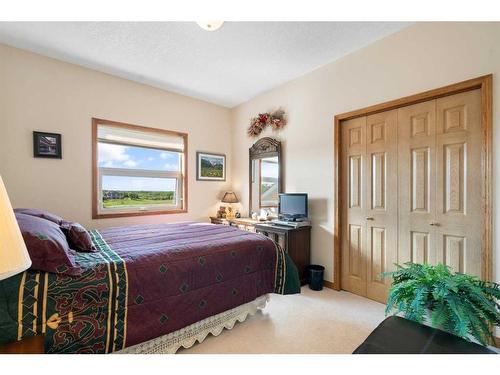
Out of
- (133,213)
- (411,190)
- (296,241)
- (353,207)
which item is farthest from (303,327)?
(133,213)

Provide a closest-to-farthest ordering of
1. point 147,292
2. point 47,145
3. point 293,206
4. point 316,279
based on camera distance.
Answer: point 147,292
point 47,145
point 316,279
point 293,206

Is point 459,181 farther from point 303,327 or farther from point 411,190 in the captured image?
point 303,327

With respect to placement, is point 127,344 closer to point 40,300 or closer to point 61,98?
point 40,300

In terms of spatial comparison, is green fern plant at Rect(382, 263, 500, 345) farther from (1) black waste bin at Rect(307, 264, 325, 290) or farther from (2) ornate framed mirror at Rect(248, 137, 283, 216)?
(2) ornate framed mirror at Rect(248, 137, 283, 216)

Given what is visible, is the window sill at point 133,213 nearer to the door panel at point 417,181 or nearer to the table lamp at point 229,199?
the table lamp at point 229,199

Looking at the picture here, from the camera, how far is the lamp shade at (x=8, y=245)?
0.65m

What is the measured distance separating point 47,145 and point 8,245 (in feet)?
9.29

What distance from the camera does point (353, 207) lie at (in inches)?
114

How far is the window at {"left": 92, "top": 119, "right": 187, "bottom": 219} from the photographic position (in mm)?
3264

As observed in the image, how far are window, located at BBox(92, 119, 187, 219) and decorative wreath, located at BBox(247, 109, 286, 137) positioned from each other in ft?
3.71

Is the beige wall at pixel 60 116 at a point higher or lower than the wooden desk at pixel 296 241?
higher

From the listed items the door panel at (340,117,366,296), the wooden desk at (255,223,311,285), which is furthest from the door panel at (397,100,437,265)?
the wooden desk at (255,223,311,285)

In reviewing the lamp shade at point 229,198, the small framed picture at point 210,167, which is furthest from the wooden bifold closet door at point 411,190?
the small framed picture at point 210,167

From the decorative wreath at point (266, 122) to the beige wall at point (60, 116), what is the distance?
1301 millimetres
